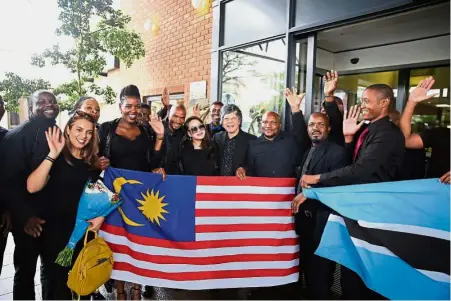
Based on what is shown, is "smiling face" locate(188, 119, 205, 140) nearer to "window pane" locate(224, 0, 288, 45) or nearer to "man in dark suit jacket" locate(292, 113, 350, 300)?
"man in dark suit jacket" locate(292, 113, 350, 300)

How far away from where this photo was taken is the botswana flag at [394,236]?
7.83 feet

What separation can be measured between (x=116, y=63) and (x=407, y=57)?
821 centimetres

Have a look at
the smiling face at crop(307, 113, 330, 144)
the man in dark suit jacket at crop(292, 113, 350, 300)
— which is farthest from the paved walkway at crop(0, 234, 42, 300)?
the smiling face at crop(307, 113, 330, 144)

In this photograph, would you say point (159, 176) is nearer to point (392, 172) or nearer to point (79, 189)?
point (79, 189)

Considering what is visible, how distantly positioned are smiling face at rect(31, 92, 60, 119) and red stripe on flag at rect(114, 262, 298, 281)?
1.55 m

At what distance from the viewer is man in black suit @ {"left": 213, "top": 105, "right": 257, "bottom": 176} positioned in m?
3.50

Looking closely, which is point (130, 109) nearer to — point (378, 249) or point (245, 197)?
point (245, 197)

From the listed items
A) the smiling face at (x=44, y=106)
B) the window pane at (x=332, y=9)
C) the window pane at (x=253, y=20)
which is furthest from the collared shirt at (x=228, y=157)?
the window pane at (x=253, y=20)

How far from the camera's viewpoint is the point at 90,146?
2.63m

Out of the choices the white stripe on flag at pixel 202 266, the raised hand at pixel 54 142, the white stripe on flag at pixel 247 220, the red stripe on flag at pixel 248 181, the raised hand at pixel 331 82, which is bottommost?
the white stripe on flag at pixel 202 266

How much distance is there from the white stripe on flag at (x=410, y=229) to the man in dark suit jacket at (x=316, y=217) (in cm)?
41

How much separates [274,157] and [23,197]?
2292mm

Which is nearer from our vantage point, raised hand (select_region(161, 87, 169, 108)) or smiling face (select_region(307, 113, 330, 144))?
smiling face (select_region(307, 113, 330, 144))

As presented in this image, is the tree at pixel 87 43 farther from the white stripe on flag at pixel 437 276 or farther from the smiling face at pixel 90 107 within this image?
the white stripe on flag at pixel 437 276
